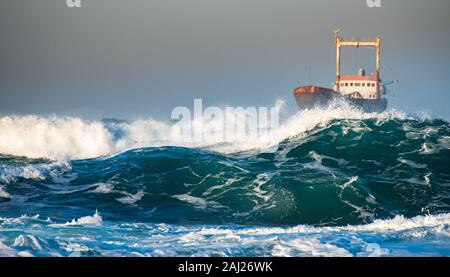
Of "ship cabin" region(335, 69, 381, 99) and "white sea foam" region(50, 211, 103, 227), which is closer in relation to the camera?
"white sea foam" region(50, 211, 103, 227)

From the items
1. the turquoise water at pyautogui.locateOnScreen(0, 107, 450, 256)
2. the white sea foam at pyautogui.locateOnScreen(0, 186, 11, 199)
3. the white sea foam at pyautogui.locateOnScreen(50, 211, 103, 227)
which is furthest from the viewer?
the white sea foam at pyautogui.locateOnScreen(0, 186, 11, 199)

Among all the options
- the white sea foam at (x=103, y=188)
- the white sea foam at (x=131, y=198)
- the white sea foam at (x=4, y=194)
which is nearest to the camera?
the white sea foam at (x=131, y=198)

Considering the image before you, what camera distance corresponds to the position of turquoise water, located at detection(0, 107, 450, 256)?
23.6 feet

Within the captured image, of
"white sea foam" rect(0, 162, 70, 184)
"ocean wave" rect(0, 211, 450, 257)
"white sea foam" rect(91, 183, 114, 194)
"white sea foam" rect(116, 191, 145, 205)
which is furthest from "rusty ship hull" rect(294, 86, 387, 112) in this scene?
"ocean wave" rect(0, 211, 450, 257)

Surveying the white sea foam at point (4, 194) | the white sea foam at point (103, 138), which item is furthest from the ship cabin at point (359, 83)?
the white sea foam at point (4, 194)

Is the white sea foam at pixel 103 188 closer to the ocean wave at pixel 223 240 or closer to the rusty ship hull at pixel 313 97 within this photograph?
the ocean wave at pixel 223 240

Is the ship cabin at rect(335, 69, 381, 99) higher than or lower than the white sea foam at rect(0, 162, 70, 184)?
higher

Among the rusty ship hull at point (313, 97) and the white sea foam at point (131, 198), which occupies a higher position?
the rusty ship hull at point (313, 97)

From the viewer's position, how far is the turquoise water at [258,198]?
7.18 metres

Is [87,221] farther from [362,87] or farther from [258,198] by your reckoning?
[362,87]

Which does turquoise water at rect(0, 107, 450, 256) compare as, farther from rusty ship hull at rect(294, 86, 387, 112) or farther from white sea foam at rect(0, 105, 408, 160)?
rusty ship hull at rect(294, 86, 387, 112)
